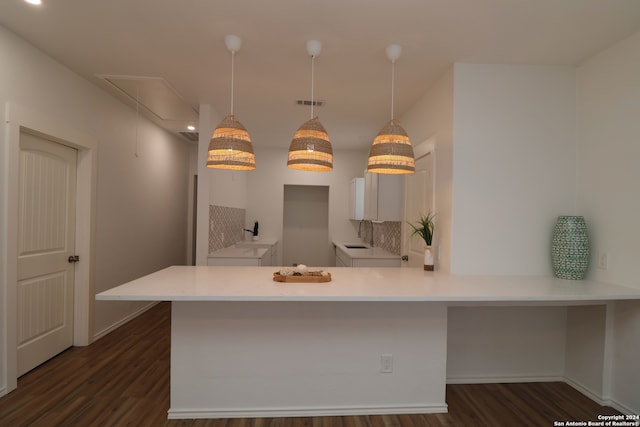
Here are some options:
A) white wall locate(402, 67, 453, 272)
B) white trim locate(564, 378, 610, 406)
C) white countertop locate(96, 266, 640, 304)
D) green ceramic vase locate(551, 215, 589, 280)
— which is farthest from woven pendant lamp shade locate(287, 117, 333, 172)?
white trim locate(564, 378, 610, 406)

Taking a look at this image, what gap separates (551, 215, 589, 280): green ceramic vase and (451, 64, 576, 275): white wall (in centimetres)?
16

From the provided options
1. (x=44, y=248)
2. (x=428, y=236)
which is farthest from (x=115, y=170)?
(x=428, y=236)

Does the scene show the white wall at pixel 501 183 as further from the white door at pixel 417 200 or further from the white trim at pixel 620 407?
the white trim at pixel 620 407

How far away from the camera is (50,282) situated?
2.89m

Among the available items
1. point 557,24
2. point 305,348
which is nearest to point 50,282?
point 305,348

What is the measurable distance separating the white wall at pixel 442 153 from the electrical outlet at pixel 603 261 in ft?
3.44

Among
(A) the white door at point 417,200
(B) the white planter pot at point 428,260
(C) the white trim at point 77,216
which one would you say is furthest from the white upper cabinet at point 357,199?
(C) the white trim at point 77,216

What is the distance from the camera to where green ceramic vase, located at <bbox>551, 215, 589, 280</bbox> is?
7.91 feet

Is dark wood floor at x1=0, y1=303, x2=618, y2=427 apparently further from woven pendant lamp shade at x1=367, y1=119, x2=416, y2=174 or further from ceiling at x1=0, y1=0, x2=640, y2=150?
ceiling at x1=0, y1=0, x2=640, y2=150

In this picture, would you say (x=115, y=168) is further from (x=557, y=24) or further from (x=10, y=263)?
(x=557, y=24)

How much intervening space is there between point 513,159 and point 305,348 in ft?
7.14

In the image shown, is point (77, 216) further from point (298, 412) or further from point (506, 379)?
point (506, 379)

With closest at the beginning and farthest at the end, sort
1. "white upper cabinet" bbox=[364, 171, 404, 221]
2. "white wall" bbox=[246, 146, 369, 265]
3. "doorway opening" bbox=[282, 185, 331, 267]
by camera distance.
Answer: "white upper cabinet" bbox=[364, 171, 404, 221]
"white wall" bbox=[246, 146, 369, 265]
"doorway opening" bbox=[282, 185, 331, 267]

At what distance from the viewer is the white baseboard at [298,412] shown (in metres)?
2.15
